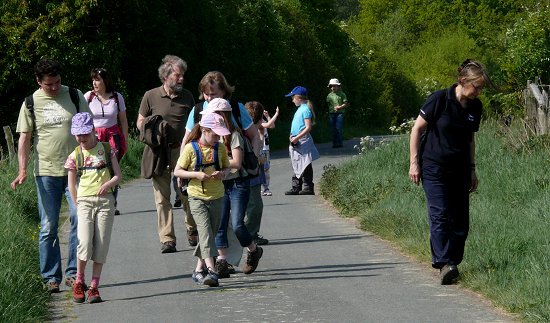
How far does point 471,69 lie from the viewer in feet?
31.2

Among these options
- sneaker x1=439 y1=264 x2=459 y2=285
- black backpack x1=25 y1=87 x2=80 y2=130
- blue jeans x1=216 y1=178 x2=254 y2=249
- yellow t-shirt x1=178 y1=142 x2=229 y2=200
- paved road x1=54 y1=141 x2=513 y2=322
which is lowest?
paved road x1=54 y1=141 x2=513 y2=322

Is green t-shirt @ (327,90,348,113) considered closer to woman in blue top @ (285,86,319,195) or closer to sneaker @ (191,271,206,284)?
woman in blue top @ (285,86,319,195)

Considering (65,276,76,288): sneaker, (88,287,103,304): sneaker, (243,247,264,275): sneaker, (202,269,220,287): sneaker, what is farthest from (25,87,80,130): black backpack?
(243,247,264,275): sneaker

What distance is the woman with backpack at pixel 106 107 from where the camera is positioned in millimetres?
12875

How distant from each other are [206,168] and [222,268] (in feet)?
3.39

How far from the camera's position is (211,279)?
9727 mm

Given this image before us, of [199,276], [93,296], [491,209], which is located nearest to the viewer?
[93,296]

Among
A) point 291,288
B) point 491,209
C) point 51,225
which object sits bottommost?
point 291,288

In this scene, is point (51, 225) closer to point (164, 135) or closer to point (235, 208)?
point (235, 208)

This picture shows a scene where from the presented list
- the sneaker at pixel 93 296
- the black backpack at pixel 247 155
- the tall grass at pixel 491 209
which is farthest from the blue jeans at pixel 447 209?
the sneaker at pixel 93 296

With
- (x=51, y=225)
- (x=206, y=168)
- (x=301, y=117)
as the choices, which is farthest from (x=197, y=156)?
(x=301, y=117)

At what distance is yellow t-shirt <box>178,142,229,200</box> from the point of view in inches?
387

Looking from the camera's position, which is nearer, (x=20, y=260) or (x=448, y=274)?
(x=448, y=274)

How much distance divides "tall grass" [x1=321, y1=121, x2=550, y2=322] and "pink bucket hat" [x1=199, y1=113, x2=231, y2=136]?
2270 millimetres
